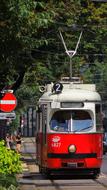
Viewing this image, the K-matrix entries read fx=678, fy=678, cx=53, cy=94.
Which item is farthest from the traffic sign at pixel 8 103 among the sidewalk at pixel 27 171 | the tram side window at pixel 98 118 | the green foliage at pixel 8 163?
the green foliage at pixel 8 163

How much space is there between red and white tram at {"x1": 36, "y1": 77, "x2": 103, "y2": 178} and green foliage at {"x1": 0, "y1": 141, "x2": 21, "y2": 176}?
7.41m

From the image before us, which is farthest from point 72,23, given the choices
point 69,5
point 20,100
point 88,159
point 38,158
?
point 20,100

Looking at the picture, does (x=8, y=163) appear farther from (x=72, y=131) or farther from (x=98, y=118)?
(x=98, y=118)

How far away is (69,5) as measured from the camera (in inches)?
1231

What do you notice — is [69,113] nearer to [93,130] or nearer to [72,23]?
[93,130]

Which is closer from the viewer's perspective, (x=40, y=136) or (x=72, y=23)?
(x=40, y=136)

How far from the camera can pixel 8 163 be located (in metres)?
15.4

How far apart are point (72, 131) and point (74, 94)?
1.37 m

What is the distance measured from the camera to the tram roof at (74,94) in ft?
77.4

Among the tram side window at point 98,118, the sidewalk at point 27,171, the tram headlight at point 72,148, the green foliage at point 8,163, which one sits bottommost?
the sidewalk at point 27,171

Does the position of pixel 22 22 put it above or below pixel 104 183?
above

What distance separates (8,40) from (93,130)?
1295 cm

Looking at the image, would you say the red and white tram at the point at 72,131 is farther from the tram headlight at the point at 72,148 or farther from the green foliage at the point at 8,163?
the green foliage at the point at 8,163

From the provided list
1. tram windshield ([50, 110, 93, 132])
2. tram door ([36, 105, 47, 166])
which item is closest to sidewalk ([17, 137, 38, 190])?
tram door ([36, 105, 47, 166])
